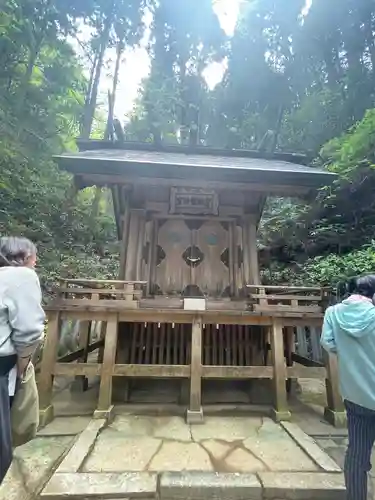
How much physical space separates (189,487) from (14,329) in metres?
2.06

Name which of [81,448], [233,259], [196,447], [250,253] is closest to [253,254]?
[250,253]

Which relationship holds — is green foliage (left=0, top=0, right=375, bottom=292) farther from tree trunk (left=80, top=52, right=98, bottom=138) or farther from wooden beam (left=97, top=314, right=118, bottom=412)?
wooden beam (left=97, top=314, right=118, bottom=412)

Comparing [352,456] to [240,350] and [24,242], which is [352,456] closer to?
[24,242]

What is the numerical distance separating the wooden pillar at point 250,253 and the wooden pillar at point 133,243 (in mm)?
2118

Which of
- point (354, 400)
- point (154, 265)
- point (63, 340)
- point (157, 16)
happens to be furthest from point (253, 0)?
point (354, 400)

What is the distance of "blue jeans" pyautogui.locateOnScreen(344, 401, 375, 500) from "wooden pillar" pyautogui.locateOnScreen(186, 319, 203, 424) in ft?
7.90

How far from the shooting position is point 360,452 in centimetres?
207

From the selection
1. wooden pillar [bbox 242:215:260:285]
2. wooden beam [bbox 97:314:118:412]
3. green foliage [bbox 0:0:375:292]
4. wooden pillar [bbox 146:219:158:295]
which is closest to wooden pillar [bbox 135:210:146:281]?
wooden pillar [bbox 146:219:158:295]

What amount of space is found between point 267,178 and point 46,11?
14325 mm

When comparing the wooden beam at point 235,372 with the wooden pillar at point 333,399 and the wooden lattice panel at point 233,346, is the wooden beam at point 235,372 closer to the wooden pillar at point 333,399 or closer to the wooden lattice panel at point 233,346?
the wooden pillar at point 333,399

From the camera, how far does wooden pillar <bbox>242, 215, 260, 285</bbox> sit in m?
5.80

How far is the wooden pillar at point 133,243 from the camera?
567 centimetres

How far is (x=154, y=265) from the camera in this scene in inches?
227

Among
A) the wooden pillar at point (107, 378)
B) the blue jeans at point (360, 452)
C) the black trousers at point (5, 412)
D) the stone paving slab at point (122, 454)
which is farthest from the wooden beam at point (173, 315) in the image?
the black trousers at point (5, 412)
